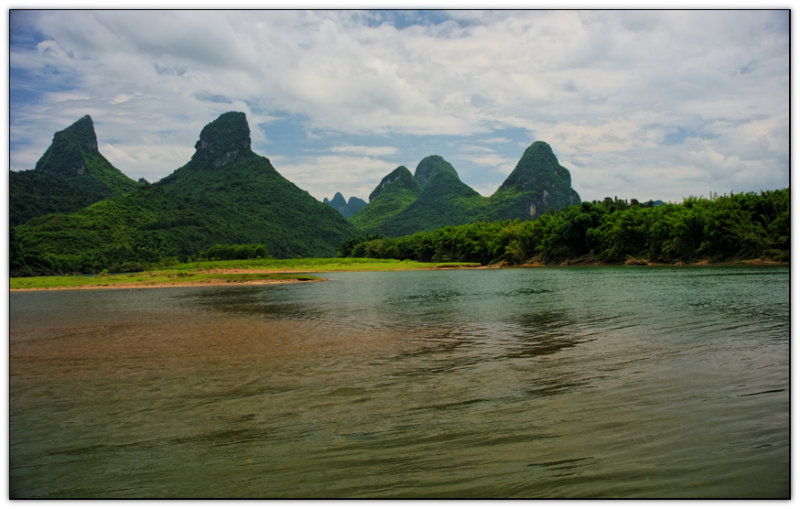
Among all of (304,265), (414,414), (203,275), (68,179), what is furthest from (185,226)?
(414,414)

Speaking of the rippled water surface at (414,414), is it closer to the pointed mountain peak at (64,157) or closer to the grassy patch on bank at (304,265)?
the grassy patch on bank at (304,265)

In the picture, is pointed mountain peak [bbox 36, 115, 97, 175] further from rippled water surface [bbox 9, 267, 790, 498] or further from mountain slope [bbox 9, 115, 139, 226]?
rippled water surface [bbox 9, 267, 790, 498]

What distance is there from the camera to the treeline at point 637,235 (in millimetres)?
53219

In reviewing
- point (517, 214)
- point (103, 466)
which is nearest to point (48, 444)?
point (103, 466)

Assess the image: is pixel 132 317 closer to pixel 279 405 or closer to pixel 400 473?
pixel 279 405

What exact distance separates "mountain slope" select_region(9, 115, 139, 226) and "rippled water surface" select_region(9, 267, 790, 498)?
381 feet

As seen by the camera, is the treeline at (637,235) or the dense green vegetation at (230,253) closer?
the treeline at (637,235)

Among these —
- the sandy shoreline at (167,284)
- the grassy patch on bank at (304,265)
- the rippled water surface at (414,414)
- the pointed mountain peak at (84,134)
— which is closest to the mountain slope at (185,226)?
the grassy patch on bank at (304,265)

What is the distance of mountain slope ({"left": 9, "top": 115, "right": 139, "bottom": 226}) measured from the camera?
11506 centimetres

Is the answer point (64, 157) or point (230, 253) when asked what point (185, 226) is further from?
point (64, 157)

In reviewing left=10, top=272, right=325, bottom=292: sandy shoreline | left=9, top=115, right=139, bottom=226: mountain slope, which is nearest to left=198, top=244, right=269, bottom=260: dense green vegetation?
left=9, top=115, right=139, bottom=226: mountain slope

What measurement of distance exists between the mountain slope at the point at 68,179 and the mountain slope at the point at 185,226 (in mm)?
13107

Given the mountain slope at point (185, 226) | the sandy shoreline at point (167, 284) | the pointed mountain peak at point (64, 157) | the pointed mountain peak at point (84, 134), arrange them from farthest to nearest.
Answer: the pointed mountain peak at point (84, 134) < the pointed mountain peak at point (64, 157) < the mountain slope at point (185, 226) < the sandy shoreline at point (167, 284)

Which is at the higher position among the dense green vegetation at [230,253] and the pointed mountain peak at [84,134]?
the pointed mountain peak at [84,134]
